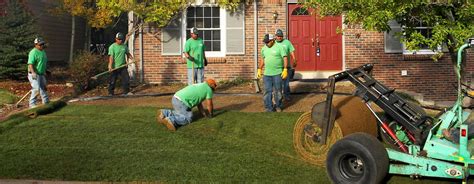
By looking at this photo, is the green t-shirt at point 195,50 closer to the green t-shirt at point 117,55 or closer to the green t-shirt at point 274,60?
the green t-shirt at point 117,55

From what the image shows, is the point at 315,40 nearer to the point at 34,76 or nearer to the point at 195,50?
the point at 195,50

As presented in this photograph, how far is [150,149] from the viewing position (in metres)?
7.79

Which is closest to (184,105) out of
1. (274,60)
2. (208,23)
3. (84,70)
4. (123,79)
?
(274,60)

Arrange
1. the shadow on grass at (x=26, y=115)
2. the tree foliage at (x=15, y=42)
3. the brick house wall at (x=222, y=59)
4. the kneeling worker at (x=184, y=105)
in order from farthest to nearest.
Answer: the tree foliage at (x=15, y=42) → the brick house wall at (x=222, y=59) → the shadow on grass at (x=26, y=115) → the kneeling worker at (x=184, y=105)

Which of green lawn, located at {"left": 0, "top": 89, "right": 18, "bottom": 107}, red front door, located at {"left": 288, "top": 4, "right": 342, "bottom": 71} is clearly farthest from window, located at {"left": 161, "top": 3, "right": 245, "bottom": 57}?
green lawn, located at {"left": 0, "top": 89, "right": 18, "bottom": 107}

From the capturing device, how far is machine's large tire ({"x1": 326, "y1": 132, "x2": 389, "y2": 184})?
579cm

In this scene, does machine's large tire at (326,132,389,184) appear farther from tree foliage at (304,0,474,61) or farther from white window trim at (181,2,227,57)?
white window trim at (181,2,227,57)

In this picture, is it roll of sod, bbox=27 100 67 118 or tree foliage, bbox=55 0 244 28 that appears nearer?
roll of sod, bbox=27 100 67 118

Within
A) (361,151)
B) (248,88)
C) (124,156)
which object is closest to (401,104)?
(361,151)

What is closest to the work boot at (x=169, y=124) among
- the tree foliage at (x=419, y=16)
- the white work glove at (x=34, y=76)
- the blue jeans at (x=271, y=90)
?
the blue jeans at (x=271, y=90)

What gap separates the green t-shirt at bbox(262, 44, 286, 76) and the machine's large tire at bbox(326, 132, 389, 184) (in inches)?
167

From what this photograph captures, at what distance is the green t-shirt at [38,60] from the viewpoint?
11.1m

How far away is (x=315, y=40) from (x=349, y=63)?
1.21 m

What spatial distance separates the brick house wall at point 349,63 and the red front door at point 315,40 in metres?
0.33
